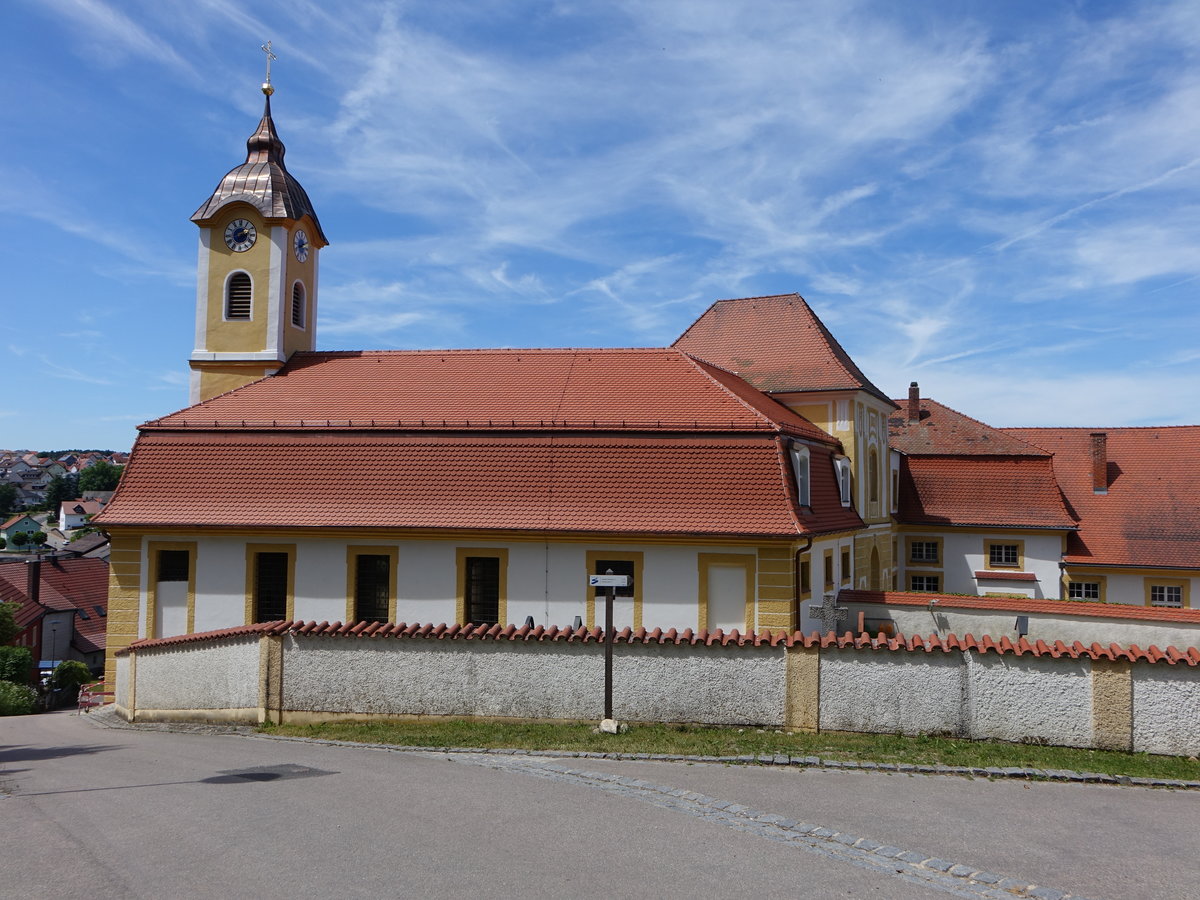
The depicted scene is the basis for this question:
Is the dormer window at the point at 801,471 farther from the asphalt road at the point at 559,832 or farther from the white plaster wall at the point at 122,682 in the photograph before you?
the white plaster wall at the point at 122,682

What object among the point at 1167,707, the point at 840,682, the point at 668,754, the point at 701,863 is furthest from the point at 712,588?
the point at 701,863

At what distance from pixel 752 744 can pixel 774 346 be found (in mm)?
18409

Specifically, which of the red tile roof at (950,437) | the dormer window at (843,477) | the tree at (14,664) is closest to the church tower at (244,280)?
the dormer window at (843,477)

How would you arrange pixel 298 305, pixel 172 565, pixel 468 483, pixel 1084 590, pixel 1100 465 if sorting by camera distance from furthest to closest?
pixel 1100 465 → pixel 1084 590 → pixel 298 305 → pixel 172 565 → pixel 468 483

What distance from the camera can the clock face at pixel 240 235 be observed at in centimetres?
2811

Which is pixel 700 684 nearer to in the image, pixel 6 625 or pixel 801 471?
pixel 801 471

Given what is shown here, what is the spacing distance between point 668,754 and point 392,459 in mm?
11539

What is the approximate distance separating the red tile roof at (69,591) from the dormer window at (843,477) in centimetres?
4407

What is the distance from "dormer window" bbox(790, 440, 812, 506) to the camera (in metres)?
21.5

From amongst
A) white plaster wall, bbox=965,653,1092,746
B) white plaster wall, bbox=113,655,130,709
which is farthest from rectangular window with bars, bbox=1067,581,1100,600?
white plaster wall, bbox=113,655,130,709

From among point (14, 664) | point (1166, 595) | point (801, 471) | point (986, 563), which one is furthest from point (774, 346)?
point (14, 664)

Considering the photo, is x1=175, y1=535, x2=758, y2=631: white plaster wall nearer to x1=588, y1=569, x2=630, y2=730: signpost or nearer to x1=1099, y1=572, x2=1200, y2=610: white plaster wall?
x1=588, y1=569, x2=630, y2=730: signpost

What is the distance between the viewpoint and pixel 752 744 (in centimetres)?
1326

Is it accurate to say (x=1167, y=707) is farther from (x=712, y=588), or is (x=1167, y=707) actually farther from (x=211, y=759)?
(x=211, y=759)
